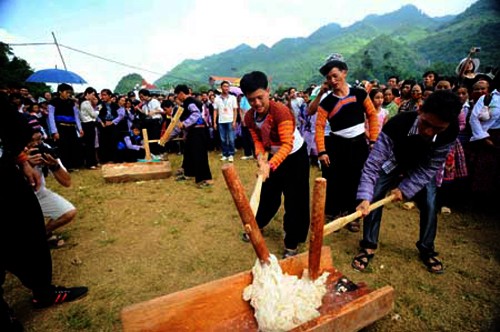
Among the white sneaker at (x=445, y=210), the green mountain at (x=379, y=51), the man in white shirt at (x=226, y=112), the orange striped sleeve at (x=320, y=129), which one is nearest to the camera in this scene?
the orange striped sleeve at (x=320, y=129)

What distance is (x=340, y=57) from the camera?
3.28 metres

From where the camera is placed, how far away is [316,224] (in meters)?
1.91

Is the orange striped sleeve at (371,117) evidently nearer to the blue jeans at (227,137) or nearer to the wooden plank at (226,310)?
the wooden plank at (226,310)

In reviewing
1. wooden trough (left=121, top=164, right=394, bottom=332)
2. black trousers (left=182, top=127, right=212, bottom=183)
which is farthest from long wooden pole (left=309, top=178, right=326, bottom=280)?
black trousers (left=182, top=127, right=212, bottom=183)

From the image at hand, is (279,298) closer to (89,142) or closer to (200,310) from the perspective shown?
(200,310)

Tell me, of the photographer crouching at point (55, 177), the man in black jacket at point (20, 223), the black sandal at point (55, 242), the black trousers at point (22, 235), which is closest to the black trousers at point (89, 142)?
the black sandal at point (55, 242)

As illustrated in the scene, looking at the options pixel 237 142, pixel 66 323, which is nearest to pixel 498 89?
pixel 66 323

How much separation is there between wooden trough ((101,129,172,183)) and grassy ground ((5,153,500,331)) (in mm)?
1319

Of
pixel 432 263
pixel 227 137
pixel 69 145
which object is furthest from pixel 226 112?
pixel 432 263

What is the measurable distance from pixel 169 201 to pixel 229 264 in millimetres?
2488

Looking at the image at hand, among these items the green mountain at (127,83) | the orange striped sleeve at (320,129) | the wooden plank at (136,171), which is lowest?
the wooden plank at (136,171)

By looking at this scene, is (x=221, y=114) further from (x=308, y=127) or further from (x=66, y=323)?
(x=66, y=323)

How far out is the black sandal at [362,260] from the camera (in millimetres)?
2900

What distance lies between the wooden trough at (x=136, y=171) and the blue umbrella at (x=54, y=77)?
544 centimetres
